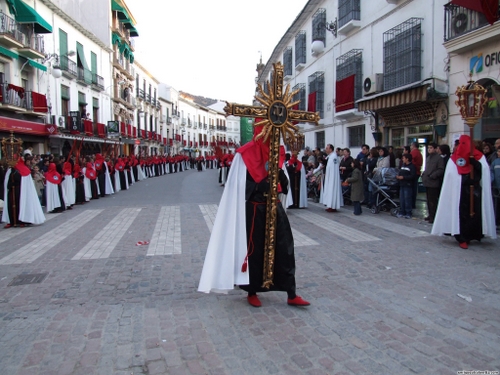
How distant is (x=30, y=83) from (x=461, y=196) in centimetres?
2150

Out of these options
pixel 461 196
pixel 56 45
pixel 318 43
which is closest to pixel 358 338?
pixel 461 196

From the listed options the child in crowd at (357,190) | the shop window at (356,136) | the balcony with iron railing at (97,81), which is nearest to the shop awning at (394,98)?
the shop window at (356,136)

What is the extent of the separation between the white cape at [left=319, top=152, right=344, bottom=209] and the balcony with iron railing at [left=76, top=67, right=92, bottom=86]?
2106 cm

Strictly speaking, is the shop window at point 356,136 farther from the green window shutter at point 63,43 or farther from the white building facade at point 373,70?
the green window shutter at point 63,43

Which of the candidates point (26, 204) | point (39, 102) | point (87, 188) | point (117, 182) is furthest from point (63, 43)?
point (26, 204)

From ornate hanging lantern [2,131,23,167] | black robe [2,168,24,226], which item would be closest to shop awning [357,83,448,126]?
A: ornate hanging lantern [2,131,23,167]

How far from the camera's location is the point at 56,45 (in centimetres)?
2333

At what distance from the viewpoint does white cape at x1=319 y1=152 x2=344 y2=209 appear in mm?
10820

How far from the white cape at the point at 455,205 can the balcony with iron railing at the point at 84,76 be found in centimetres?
2507

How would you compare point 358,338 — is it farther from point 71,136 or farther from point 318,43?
point 71,136

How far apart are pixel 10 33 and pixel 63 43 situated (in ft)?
21.6

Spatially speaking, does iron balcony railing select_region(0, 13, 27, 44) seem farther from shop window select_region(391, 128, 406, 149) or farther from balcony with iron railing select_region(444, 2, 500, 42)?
balcony with iron railing select_region(444, 2, 500, 42)

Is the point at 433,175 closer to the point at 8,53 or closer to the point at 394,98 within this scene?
the point at 394,98

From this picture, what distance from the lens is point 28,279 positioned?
Result: 17.0 feet
